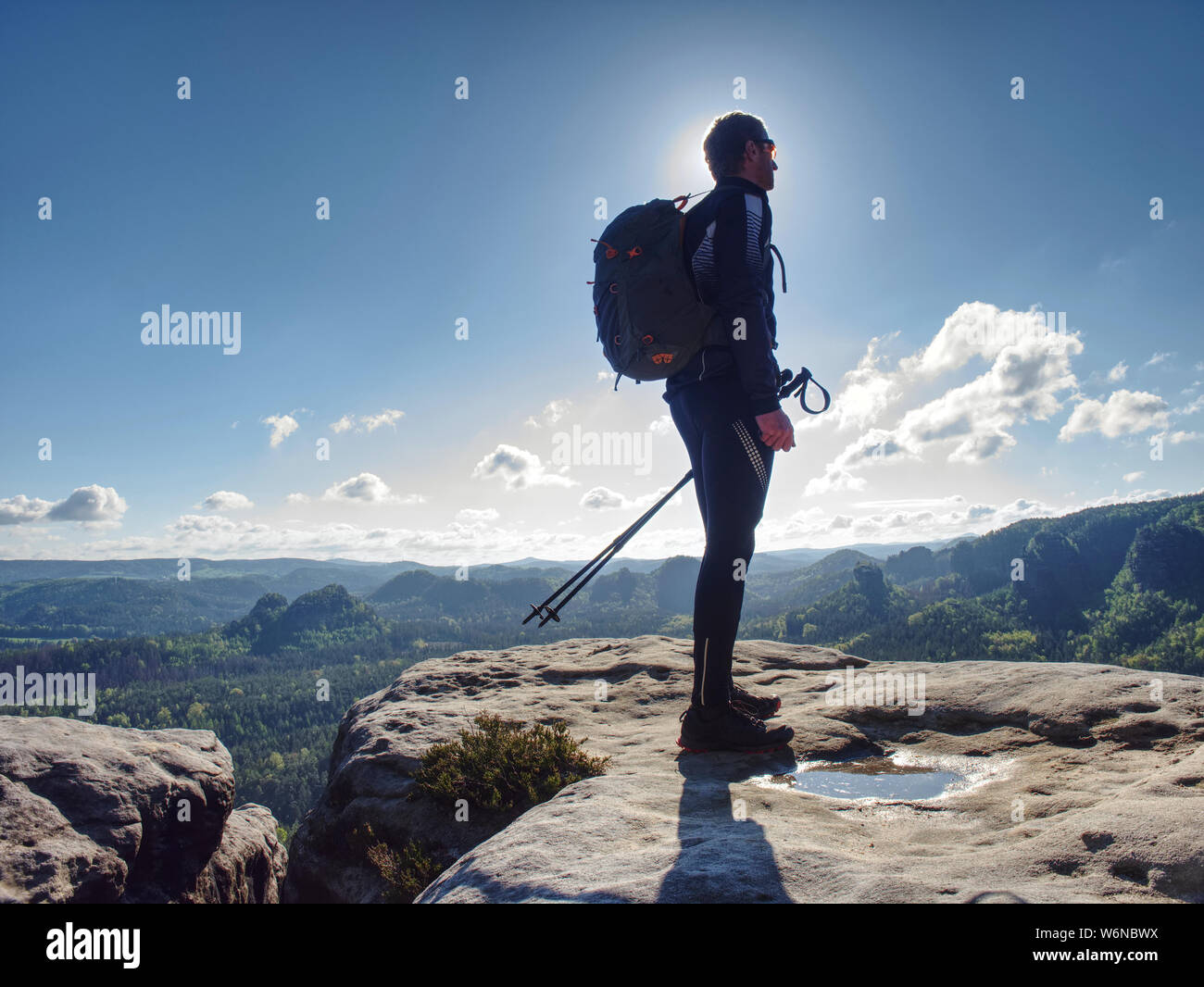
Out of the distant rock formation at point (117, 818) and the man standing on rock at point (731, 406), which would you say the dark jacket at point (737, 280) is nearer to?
the man standing on rock at point (731, 406)

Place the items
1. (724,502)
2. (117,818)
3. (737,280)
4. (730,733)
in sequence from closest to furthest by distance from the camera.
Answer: (737,280), (724,502), (730,733), (117,818)

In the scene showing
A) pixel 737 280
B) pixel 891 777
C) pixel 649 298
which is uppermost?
pixel 737 280

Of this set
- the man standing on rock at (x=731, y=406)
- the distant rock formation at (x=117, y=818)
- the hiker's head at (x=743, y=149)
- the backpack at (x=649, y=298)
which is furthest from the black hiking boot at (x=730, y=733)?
the distant rock formation at (x=117, y=818)

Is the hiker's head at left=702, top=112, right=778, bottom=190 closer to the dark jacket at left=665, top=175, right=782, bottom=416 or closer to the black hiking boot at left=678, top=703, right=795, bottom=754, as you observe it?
the dark jacket at left=665, top=175, right=782, bottom=416

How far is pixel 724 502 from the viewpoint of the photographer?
17.9ft

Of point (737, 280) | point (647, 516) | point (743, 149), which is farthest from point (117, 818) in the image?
point (743, 149)

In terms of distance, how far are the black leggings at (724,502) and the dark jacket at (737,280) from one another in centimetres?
20

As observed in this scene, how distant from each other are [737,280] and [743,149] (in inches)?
66.1

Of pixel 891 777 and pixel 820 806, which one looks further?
pixel 891 777

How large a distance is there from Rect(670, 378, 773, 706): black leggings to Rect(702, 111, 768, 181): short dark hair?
2.32m

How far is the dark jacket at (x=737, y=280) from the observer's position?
208 inches

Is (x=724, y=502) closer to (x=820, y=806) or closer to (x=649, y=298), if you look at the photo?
(x=649, y=298)

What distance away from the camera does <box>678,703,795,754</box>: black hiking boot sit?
5859 mm

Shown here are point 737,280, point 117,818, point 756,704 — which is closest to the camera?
point 737,280
